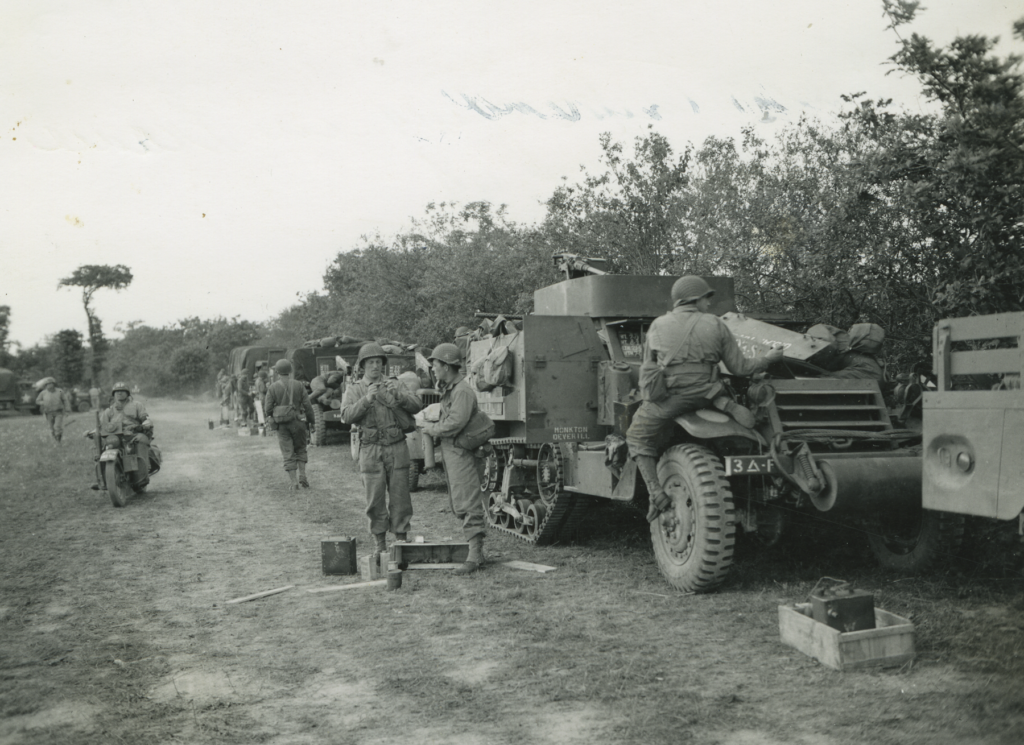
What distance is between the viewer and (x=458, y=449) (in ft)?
24.6

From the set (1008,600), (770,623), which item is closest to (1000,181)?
(1008,600)

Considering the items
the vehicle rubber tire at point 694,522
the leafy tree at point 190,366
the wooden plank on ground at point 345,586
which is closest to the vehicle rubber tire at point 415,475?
the wooden plank on ground at point 345,586

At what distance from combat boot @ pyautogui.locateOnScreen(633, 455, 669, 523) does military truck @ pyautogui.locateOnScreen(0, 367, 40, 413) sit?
116 feet

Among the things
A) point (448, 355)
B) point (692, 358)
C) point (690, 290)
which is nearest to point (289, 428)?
point (448, 355)

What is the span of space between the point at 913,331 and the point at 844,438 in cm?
346

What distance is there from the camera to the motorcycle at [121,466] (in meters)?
11.2

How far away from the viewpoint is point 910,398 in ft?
22.5

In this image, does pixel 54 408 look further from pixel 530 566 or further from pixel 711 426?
pixel 711 426

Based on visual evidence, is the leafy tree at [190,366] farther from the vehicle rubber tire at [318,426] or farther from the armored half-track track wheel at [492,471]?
the armored half-track track wheel at [492,471]

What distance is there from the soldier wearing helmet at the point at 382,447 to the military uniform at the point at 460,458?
34 centimetres

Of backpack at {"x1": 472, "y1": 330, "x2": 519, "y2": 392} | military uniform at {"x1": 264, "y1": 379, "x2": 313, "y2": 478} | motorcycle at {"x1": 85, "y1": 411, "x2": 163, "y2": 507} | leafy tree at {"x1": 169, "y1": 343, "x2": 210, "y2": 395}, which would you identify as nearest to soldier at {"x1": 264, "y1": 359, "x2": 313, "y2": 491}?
military uniform at {"x1": 264, "y1": 379, "x2": 313, "y2": 478}

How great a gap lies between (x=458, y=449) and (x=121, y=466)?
5973 mm

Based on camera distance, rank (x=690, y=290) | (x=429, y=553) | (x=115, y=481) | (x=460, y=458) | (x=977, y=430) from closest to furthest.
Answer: (x=977, y=430) → (x=690, y=290) → (x=429, y=553) → (x=460, y=458) → (x=115, y=481)

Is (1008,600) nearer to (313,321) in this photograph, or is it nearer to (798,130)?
(798,130)
